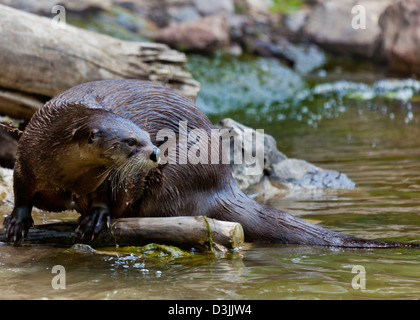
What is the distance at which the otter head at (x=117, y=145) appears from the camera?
2.57 meters

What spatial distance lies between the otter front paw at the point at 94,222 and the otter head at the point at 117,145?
0.34 metres

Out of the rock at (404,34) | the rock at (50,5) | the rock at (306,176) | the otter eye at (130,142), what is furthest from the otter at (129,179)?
the rock at (404,34)

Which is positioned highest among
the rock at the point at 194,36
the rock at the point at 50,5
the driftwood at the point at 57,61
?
the rock at the point at 50,5

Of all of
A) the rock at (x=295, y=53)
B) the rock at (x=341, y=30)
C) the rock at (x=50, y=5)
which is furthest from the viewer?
the rock at (x=341, y=30)

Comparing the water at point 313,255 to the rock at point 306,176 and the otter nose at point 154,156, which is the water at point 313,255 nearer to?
the rock at point 306,176

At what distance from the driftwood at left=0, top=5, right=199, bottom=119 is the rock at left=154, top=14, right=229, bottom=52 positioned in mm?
5421

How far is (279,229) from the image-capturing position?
2.96 meters

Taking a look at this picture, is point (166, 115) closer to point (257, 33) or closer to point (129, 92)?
point (129, 92)

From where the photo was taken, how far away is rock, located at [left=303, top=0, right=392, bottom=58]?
12.3 m

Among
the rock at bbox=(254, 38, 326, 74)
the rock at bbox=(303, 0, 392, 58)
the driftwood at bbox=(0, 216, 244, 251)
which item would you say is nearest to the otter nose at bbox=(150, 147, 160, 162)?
the driftwood at bbox=(0, 216, 244, 251)

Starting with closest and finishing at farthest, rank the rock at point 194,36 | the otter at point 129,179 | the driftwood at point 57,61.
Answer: the otter at point 129,179
the driftwood at point 57,61
the rock at point 194,36

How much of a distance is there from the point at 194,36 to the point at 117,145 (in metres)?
7.85

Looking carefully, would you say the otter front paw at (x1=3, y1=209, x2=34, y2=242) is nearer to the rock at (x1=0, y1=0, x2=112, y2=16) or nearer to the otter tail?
the otter tail

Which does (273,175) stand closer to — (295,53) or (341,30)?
(295,53)
